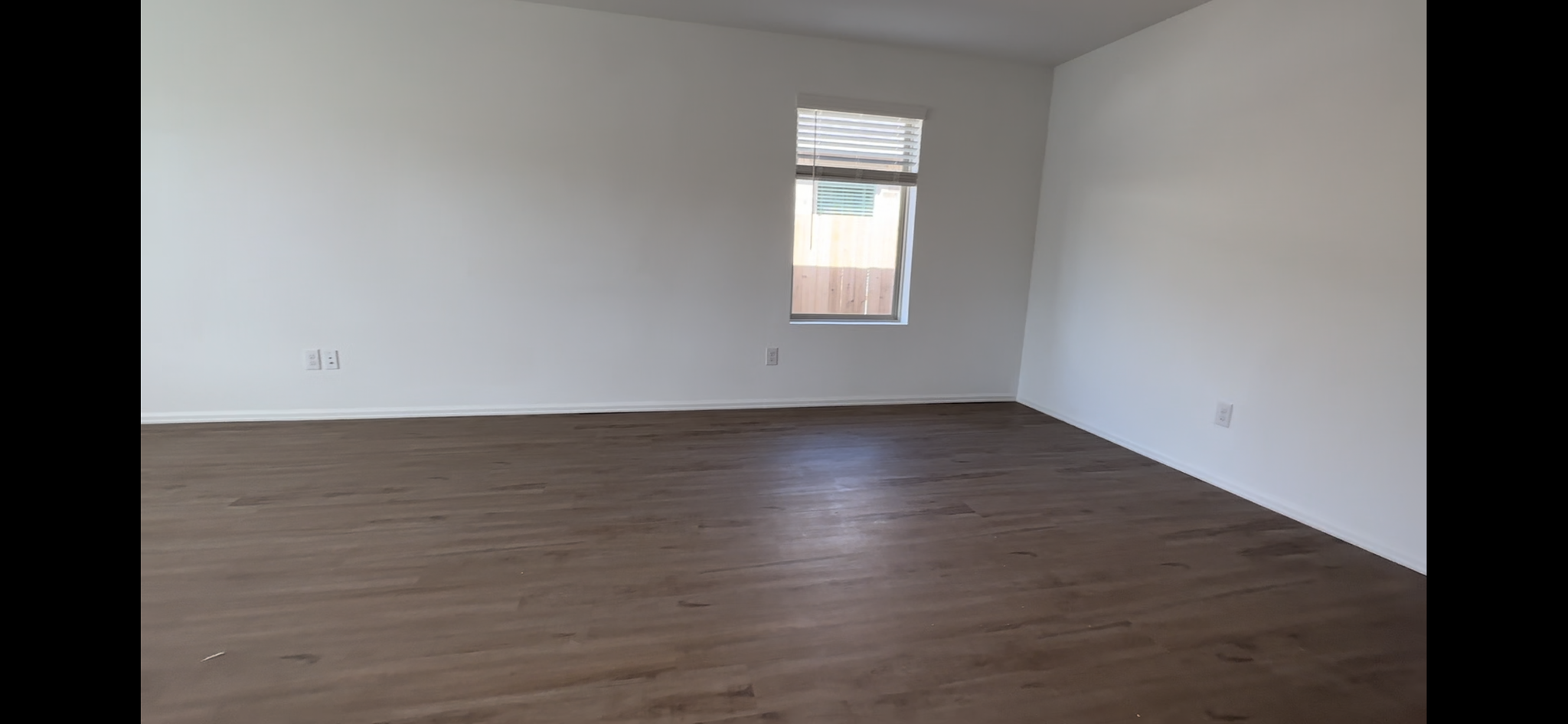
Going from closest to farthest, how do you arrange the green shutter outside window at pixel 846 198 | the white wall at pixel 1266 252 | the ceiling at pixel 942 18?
the white wall at pixel 1266 252 < the ceiling at pixel 942 18 < the green shutter outside window at pixel 846 198

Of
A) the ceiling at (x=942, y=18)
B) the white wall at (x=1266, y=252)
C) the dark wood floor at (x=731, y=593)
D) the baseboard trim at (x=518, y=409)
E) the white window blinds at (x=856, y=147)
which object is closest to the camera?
the dark wood floor at (x=731, y=593)

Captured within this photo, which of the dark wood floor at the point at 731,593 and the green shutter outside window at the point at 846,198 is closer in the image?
the dark wood floor at the point at 731,593

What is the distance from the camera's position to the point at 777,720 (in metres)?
1.42

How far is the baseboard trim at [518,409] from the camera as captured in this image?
3.38m

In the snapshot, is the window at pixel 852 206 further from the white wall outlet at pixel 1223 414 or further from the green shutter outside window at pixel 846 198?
the white wall outlet at pixel 1223 414

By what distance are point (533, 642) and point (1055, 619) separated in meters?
1.51

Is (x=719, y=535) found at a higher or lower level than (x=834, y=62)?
lower

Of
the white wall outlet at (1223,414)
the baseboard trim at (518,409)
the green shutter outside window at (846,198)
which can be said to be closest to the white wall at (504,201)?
the baseboard trim at (518,409)

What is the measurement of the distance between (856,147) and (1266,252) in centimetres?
224

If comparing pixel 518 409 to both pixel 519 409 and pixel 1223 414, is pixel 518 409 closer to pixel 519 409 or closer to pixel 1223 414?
pixel 519 409

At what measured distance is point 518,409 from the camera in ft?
12.2

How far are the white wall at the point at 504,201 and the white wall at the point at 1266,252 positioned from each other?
2.66 ft
